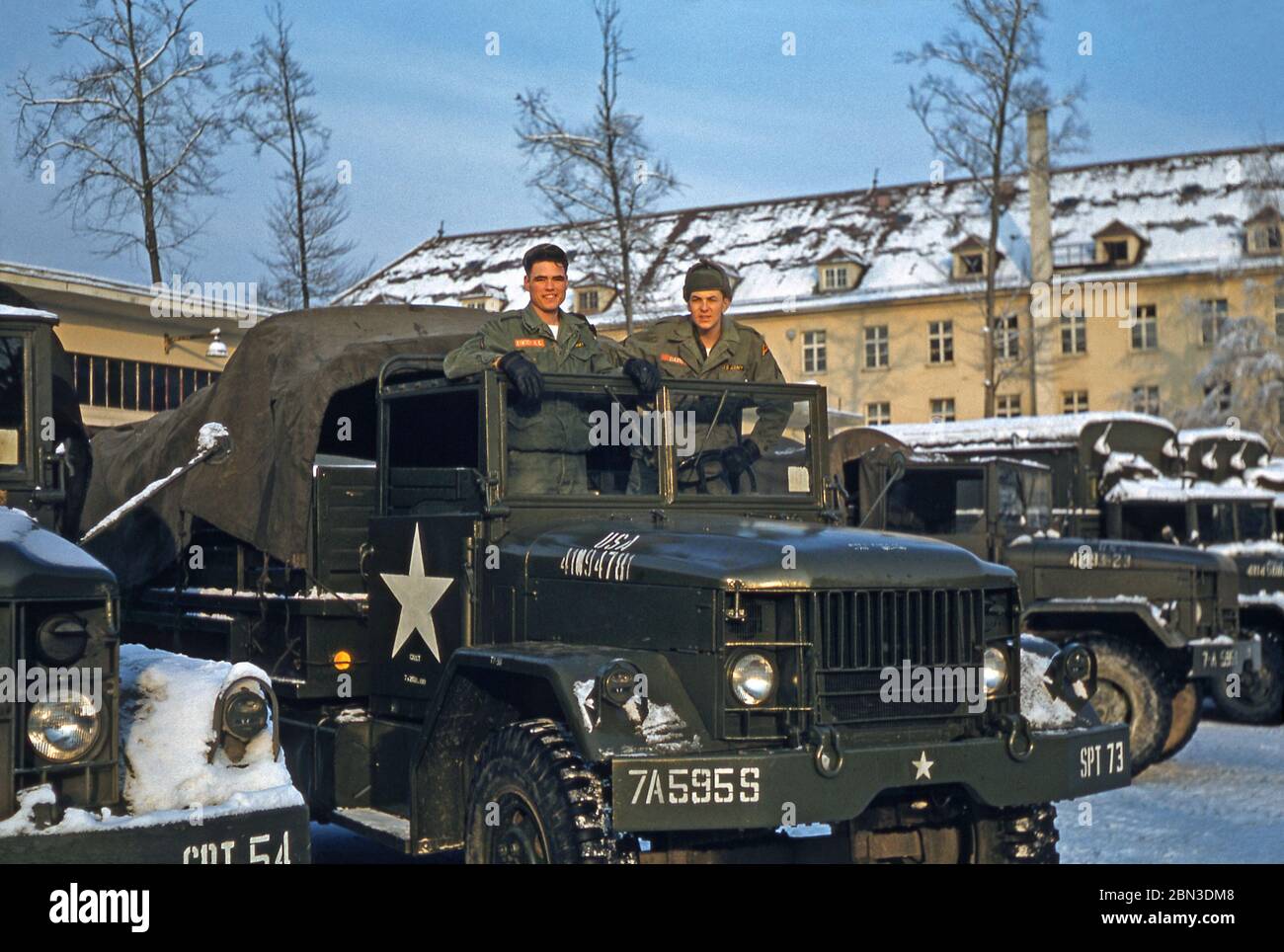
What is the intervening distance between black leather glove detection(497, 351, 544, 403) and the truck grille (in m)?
1.40

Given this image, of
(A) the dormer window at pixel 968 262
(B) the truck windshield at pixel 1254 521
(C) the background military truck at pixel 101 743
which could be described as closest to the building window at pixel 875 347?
(A) the dormer window at pixel 968 262

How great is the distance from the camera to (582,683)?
543cm

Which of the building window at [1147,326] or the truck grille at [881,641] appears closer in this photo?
the truck grille at [881,641]

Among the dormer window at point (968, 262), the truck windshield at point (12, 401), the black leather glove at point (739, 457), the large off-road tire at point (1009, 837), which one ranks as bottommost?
the large off-road tire at point (1009, 837)

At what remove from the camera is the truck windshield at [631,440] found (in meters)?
6.32

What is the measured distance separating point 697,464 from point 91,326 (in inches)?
676

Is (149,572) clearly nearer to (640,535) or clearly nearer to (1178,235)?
(640,535)

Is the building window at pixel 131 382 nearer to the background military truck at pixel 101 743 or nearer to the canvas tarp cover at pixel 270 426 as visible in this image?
the canvas tarp cover at pixel 270 426

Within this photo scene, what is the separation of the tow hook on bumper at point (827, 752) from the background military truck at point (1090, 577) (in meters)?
6.04

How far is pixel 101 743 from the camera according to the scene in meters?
4.58

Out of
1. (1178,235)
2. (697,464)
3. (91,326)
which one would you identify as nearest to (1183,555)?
(697,464)

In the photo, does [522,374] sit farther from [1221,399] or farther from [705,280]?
[1221,399]

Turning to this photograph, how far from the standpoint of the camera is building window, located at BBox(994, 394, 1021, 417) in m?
42.6

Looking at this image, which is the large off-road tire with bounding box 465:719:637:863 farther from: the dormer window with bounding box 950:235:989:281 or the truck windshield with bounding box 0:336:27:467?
the dormer window with bounding box 950:235:989:281
